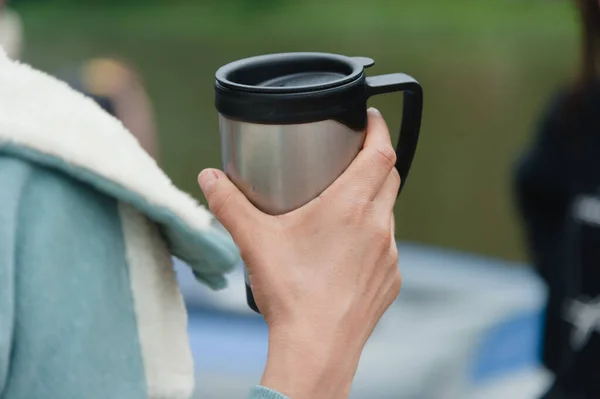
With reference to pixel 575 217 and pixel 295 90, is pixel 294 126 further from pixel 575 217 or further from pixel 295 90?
pixel 575 217

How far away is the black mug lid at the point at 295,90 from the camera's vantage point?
49cm

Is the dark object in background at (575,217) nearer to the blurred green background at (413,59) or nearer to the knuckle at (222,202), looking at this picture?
the knuckle at (222,202)

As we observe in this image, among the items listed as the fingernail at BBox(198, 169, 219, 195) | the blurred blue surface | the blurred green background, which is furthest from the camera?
the blurred green background

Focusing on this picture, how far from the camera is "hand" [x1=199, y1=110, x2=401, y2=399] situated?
0.48 m

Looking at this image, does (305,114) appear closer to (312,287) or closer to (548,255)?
(312,287)

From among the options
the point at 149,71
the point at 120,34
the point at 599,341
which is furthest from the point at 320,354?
the point at 120,34

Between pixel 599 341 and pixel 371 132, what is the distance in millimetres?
718

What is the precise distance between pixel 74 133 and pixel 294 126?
134 millimetres

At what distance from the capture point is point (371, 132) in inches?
21.3

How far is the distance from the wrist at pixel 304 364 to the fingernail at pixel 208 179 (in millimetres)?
104

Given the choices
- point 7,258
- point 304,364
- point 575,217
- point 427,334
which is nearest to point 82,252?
point 7,258

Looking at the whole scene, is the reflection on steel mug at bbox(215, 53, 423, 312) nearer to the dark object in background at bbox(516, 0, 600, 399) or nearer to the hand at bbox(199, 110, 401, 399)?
the hand at bbox(199, 110, 401, 399)

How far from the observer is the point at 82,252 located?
0.46 meters

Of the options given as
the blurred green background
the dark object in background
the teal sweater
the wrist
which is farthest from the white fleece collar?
the blurred green background
